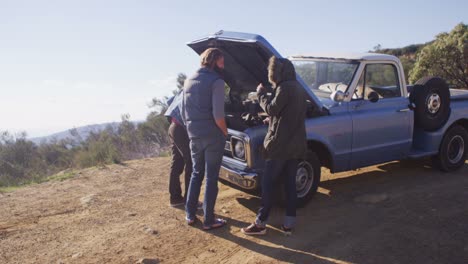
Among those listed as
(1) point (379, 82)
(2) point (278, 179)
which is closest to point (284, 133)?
(2) point (278, 179)

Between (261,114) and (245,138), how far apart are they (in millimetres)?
760

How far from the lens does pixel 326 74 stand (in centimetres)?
638

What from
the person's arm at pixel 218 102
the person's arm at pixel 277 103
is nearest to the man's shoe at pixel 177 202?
the person's arm at pixel 218 102

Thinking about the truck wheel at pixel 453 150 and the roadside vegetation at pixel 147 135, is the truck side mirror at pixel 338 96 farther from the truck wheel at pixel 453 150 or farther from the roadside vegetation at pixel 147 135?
the roadside vegetation at pixel 147 135

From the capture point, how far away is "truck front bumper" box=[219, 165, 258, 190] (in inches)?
197

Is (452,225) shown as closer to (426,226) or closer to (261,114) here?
(426,226)

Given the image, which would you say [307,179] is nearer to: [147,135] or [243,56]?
[243,56]

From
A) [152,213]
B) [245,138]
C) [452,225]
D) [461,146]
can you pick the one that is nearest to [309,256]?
[245,138]

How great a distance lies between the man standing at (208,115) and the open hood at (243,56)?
0.68 meters

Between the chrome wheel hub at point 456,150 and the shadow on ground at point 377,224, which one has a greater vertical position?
Answer: the chrome wheel hub at point 456,150

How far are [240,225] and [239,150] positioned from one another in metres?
0.91

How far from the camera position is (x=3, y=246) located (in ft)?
15.5

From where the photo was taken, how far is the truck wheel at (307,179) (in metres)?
5.49

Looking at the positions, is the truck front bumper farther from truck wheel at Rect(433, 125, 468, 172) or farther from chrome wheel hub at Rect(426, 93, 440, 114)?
truck wheel at Rect(433, 125, 468, 172)
